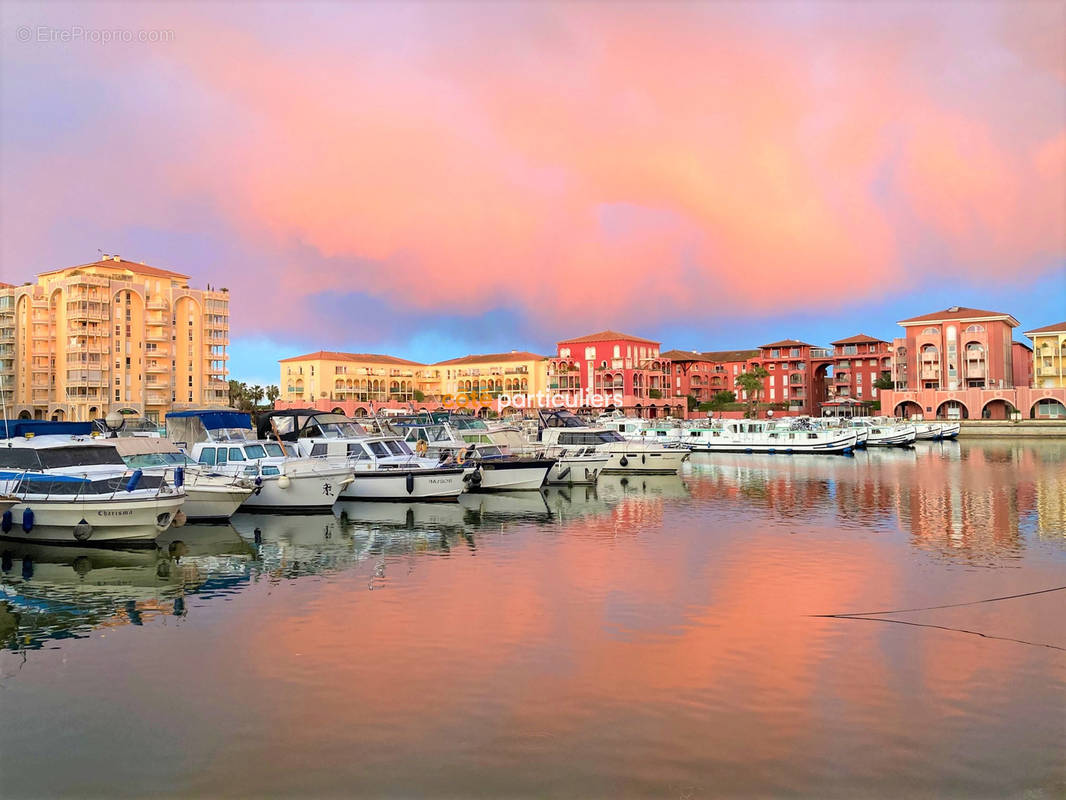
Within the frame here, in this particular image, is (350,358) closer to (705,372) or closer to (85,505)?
(705,372)

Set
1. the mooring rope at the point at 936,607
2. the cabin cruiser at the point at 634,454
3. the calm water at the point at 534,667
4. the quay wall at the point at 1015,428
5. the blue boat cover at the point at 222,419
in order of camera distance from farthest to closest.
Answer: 1. the quay wall at the point at 1015,428
2. the cabin cruiser at the point at 634,454
3. the blue boat cover at the point at 222,419
4. the mooring rope at the point at 936,607
5. the calm water at the point at 534,667

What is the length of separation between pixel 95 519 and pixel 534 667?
50.4 feet

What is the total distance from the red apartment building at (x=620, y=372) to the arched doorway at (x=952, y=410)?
159 ft

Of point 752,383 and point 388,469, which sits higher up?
point 752,383

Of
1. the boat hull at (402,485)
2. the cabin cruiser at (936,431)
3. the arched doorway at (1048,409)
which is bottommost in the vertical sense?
the boat hull at (402,485)

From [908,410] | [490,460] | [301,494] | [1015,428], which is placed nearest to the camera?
[301,494]

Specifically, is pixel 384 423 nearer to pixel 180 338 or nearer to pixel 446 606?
pixel 446 606

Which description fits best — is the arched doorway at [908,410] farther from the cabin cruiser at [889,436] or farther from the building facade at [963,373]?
the cabin cruiser at [889,436]

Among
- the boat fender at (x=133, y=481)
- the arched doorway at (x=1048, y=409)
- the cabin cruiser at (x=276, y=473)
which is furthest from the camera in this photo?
the arched doorway at (x=1048, y=409)

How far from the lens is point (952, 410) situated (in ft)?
383

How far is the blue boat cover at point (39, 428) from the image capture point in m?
31.2

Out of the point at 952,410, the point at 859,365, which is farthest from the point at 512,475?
the point at 859,365

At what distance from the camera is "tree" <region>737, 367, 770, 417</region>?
149m

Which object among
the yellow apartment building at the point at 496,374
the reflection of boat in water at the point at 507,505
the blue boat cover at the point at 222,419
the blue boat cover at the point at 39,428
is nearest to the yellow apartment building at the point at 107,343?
the yellow apartment building at the point at 496,374
